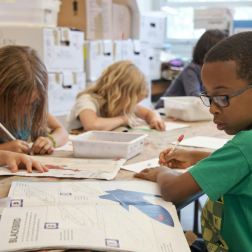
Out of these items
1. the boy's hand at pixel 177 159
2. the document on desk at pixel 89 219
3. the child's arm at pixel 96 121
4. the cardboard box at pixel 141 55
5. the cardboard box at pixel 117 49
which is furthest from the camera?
the cardboard box at pixel 141 55

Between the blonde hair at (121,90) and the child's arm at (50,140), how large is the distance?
1.01 feet

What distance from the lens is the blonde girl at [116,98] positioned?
1.55 m

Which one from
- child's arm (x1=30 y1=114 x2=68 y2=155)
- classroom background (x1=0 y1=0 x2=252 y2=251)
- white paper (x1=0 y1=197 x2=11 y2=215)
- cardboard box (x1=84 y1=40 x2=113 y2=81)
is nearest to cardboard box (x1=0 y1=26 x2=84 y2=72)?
classroom background (x1=0 y1=0 x2=252 y2=251)

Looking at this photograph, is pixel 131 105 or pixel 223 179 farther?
pixel 131 105

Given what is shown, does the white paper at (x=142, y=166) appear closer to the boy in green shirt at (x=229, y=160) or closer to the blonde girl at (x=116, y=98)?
the boy in green shirt at (x=229, y=160)

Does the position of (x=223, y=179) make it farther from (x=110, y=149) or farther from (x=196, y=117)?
(x=196, y=117)

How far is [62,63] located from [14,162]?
4.96ft

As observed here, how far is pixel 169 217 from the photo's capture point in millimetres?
611

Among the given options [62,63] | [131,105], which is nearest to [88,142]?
[131,105]

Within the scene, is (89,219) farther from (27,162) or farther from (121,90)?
(121,90)

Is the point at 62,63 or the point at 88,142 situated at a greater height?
the point at 62,63

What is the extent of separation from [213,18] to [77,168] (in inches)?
109

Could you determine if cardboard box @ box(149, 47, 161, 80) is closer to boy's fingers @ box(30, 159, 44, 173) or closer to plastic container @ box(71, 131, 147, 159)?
plastic container @ box(71, 131, 147, 159)

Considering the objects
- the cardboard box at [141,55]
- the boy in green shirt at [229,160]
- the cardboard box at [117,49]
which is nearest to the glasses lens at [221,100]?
the boy in green shirt at [229,160]
